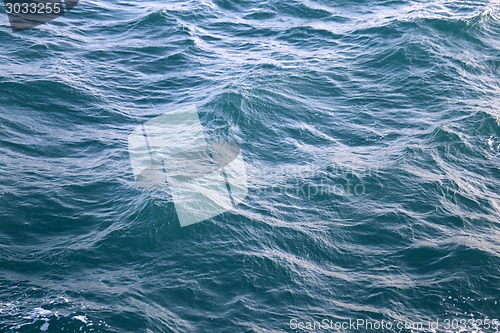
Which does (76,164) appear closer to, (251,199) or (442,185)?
(251,199)

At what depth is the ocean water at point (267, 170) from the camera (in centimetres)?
1278

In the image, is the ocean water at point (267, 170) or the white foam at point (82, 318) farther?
the ocean water at point (267, 170)

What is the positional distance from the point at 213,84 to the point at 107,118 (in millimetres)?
3797

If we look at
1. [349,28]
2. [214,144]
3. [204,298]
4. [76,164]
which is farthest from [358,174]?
[349,28]

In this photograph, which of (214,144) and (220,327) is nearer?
(220,327)

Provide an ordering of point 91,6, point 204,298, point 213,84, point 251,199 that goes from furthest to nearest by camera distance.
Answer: point 91,6, point 213,84, point 251,199, point 204,298

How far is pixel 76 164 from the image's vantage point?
16.6 metres

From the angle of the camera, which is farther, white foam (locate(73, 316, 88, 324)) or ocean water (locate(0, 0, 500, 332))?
ocean water (locate(0, 0, 500, 332))

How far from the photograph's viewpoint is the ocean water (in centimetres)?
1278

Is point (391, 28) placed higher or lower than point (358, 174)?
higher

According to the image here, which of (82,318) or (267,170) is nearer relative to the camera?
(82,318)

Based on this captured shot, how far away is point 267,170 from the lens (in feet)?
55.0

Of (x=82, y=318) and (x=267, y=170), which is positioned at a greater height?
(x=267, y=170)

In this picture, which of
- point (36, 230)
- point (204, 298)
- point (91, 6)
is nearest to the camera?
point (204, 298)
